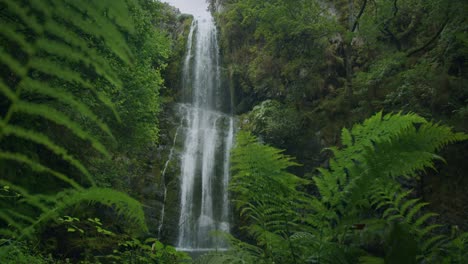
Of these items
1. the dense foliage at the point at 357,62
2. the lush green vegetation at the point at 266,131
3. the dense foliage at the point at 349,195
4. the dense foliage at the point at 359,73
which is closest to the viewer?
the lush green vegetation at the point at 266,131

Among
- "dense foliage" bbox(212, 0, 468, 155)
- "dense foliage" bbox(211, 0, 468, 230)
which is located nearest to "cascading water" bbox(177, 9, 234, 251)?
"dense foliage" bbox(211, 0, 468, 230)

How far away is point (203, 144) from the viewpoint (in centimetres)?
1416

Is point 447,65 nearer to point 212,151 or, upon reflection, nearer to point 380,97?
point 380,97

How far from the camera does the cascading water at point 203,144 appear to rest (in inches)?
451

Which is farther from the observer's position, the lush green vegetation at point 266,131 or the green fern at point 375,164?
the green fern at point 375,164

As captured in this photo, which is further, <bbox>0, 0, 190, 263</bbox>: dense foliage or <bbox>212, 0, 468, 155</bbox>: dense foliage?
<bbox>212, 0, 468, 155</bbox>: dense foliage

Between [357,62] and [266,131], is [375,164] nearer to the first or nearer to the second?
[266,131]

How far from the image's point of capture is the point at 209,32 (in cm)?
1995

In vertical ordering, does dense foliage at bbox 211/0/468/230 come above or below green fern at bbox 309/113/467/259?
above

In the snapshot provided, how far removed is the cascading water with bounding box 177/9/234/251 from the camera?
37.6 ft

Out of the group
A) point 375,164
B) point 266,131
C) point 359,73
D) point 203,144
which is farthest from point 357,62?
point 375,164

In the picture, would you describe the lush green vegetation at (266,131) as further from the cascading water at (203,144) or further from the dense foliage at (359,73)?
the cascading water at (203,144)

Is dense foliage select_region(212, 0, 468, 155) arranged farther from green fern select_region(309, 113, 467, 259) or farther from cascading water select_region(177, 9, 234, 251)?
green fern select_region(309, 113, 467, 259)

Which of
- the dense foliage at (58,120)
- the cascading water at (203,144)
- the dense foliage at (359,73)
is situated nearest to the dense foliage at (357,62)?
the dense foliage at (359,73)
